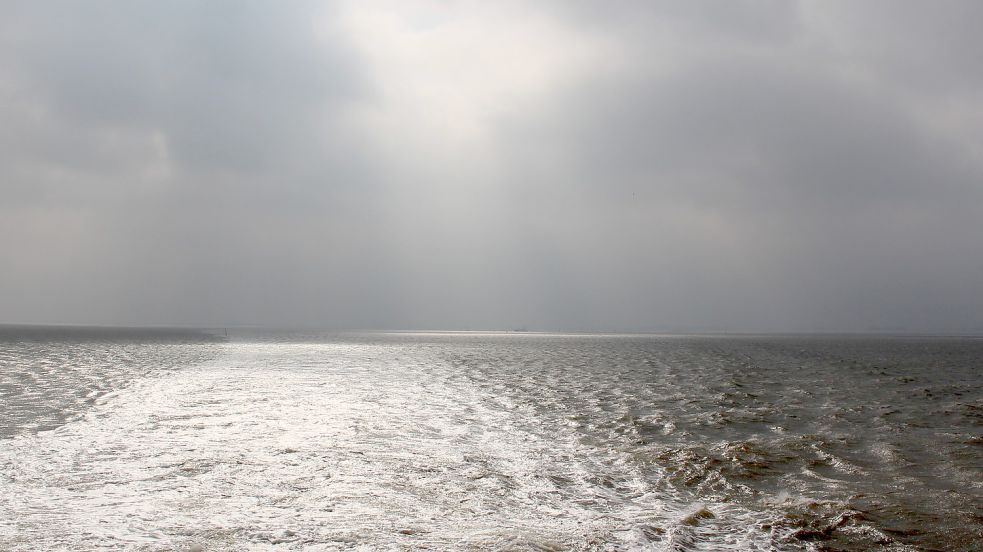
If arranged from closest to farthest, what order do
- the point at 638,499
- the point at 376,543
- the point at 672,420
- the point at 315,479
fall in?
the point at 376,543
the point at 638,499
the point at 315,479
the point at 672,420

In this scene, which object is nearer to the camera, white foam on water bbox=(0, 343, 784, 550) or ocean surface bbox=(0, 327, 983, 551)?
white foam on water bbox=(0, 343, 784, 550)

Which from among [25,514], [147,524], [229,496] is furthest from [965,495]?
[25,514]

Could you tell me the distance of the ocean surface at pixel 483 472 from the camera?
10.2 m

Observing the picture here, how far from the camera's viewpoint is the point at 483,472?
1477 cm

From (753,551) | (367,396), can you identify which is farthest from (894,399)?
(753,551)

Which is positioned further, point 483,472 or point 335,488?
point 483,472

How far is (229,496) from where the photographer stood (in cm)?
1216

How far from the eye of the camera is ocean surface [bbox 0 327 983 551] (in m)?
10.2

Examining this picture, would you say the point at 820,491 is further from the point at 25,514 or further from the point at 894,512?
the point at 25,514

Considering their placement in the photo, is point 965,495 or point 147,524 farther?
point 965,495

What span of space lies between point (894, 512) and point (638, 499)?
441 cm

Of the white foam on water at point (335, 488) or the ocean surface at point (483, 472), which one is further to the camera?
the ocean surface at point (483, 472)

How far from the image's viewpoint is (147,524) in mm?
10344

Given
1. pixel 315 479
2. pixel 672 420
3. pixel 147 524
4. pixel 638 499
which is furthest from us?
pixel 672 420
